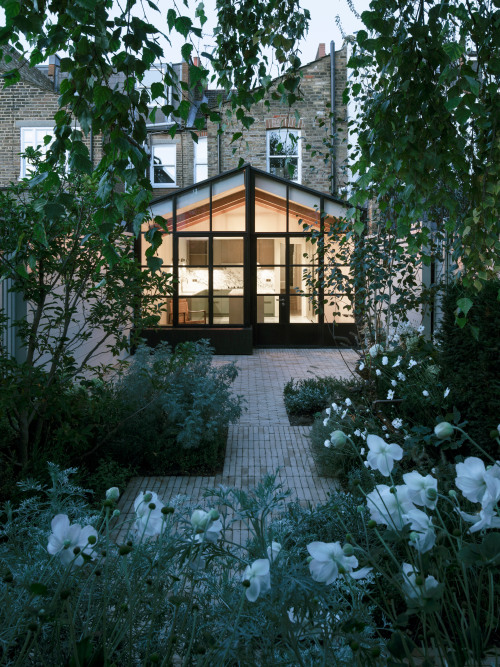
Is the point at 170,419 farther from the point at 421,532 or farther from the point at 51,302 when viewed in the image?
the point at 421,532

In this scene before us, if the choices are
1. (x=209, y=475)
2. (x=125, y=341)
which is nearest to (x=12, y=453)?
(x=125, y=341)

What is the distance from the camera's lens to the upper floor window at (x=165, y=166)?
53.2 ft

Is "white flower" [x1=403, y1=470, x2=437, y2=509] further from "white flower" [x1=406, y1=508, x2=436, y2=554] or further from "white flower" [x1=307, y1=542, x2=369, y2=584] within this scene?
"white flower" [x1=307, y1=542, x2=369, y2=584]

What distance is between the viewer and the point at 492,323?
3.95 m

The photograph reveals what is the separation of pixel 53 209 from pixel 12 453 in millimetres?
2774

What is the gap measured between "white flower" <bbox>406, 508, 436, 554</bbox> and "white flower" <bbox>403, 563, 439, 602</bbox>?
0.05 metres

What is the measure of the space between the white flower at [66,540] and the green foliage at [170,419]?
3.57 metres

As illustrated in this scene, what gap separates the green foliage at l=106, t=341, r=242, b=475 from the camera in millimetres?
4977

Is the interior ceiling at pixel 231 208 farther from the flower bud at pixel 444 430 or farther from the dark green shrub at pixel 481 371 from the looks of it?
the flower bud at pixel 444 430

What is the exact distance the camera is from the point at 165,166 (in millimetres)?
16234

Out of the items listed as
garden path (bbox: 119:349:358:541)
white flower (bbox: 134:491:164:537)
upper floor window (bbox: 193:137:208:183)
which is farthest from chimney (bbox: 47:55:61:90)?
white flower (bbox: 134:491:164:537)

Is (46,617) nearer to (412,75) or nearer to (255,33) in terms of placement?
(412,75)

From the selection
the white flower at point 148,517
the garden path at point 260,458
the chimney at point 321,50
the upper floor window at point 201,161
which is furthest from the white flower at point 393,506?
the chimney at point 321,50

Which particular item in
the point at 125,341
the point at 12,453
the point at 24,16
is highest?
the point at 24,16
